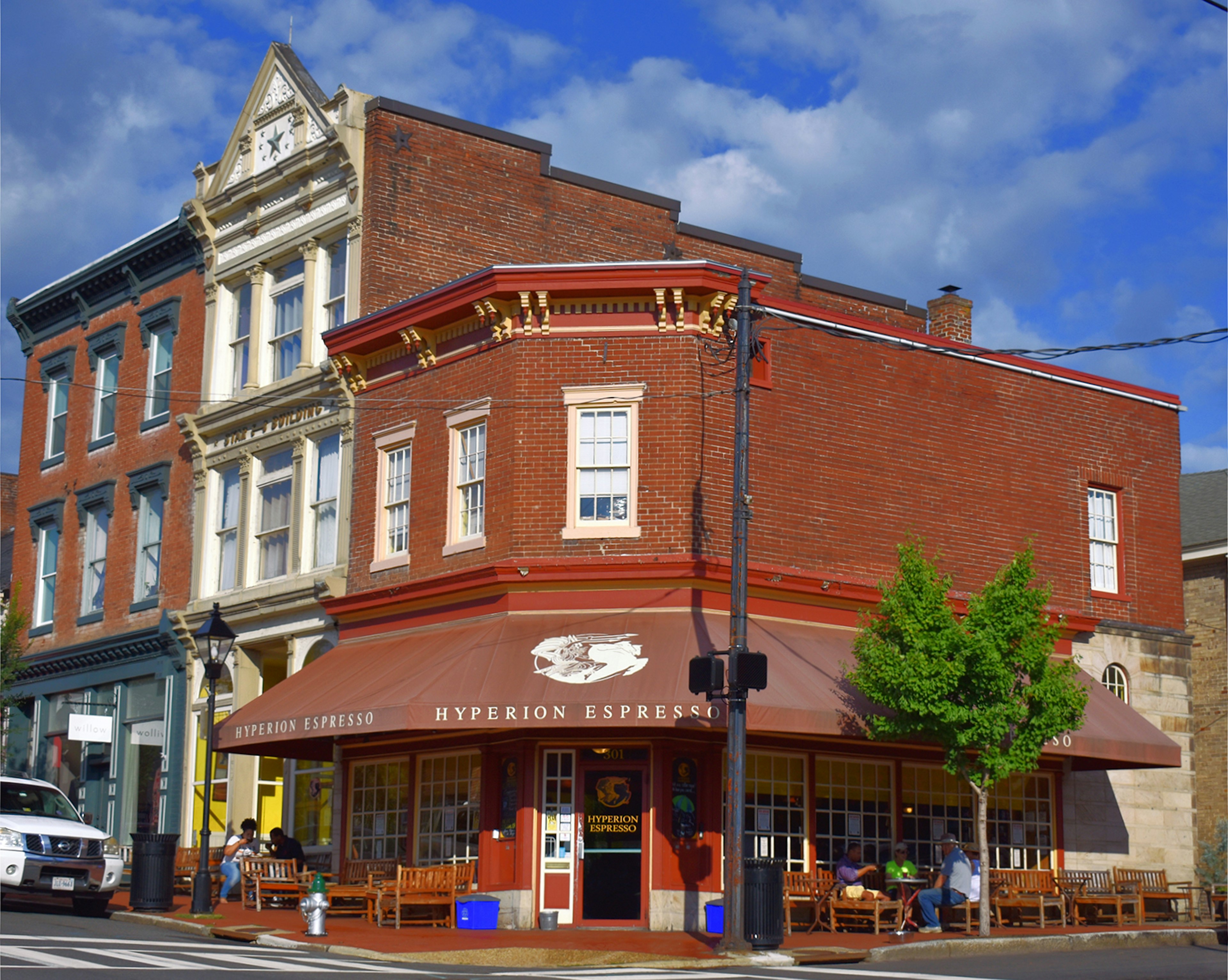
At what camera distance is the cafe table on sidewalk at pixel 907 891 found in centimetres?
2062

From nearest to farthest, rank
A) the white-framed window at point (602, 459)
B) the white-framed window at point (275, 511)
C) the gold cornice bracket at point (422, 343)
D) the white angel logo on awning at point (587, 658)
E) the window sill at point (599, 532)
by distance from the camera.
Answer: the white angel logo on awning at point (587, 658) < the window sill at point (599, 532) < the white-framed window at point (602, 459) < the gold cornice bracket at point (422, 343) < the white-framed window at point (275, 511)

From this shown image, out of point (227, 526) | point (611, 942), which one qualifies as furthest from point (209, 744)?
point (227, 526)

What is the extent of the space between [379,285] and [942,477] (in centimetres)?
999

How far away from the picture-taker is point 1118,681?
27.3 metres

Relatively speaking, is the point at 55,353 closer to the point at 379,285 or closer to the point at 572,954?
the point at 379,285

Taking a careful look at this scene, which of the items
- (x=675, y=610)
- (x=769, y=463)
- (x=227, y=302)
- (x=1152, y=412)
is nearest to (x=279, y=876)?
(x=675, y=610)

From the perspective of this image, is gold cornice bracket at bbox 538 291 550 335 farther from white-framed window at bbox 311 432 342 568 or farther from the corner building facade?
white-framed window at bbox 311 432 342 568

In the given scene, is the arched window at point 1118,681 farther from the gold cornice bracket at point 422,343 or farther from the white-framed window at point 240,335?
the white-framed window at point 240,335

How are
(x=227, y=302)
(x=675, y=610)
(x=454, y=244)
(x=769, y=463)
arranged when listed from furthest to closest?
1. (x=227, y=302)
2. (x=454, y=244)
3. (x=769, y=463)
4. (x=675, y=610)

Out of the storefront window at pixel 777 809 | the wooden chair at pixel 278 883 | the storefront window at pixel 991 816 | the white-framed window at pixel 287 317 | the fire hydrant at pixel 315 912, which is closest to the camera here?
the fire hydrant at pixel 315 912

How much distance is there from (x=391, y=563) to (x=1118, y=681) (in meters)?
12.6

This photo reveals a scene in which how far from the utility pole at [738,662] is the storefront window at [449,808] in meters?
5.14

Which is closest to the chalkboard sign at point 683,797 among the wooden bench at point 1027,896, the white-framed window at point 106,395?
the wooden bench at point 1027,896

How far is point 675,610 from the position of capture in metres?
22.2
